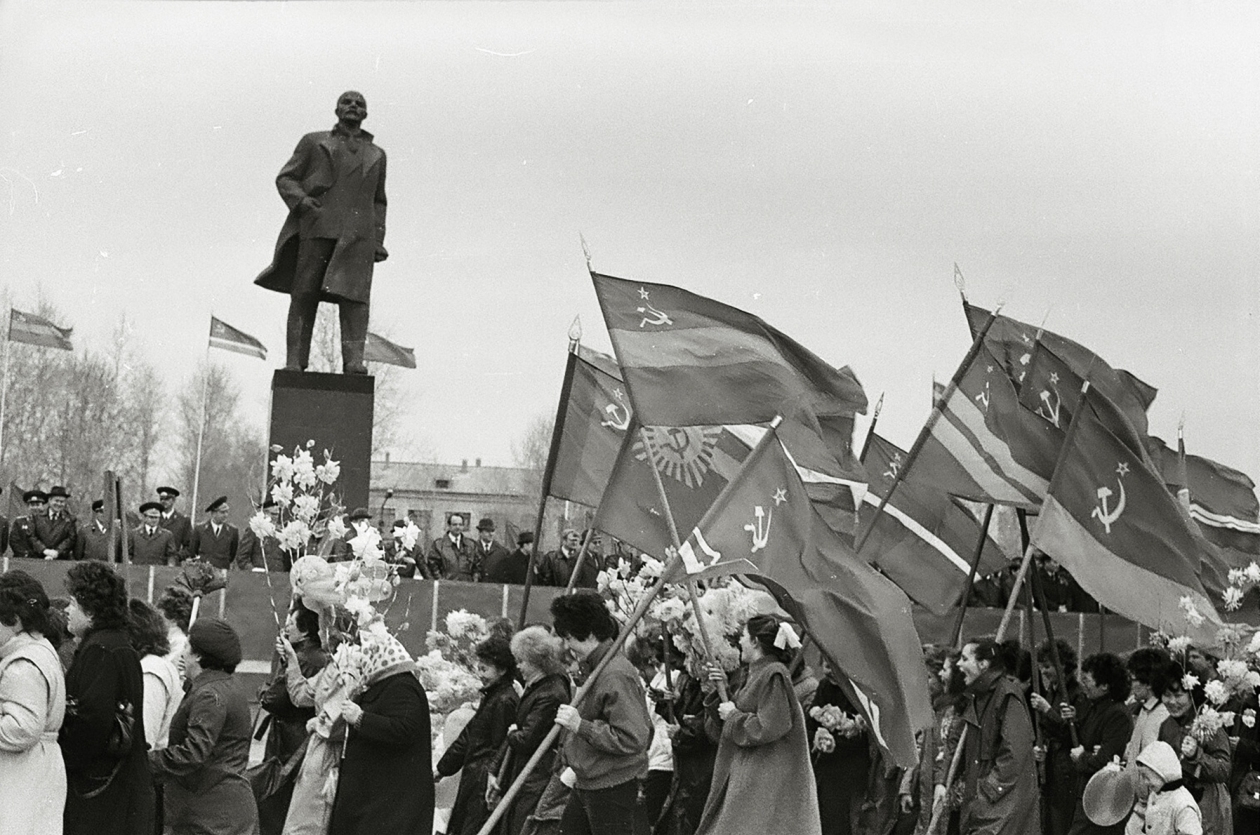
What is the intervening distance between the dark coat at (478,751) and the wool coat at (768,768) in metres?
1.47

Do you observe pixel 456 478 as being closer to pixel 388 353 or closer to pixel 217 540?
pixel 388 353

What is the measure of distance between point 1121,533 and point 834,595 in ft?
10.3

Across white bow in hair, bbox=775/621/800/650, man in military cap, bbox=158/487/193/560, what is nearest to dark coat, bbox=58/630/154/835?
white bow in hair, bbox=775/621/800/650

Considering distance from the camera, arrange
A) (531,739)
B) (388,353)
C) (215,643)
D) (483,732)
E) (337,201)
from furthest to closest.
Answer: (388,353), (337,201), (483,732), (531,739), (215,643)

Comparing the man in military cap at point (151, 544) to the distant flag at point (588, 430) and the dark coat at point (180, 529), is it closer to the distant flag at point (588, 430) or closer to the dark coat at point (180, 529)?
the dark coat at point (180, 529)

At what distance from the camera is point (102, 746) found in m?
9.55

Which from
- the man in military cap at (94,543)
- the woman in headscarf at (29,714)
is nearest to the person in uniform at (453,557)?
the man in military cap at (94,543)

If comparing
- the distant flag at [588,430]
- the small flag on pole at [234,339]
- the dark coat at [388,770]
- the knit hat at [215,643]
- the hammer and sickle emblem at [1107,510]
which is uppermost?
the small flag on pole at [234,339]

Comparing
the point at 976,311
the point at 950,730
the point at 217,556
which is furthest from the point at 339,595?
the point at 217,556

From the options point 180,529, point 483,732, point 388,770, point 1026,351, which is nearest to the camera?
point 388,770

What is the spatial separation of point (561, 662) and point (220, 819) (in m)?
1.98

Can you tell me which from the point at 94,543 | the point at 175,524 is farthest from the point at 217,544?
the point at 94,543

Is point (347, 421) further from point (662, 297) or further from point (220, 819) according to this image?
point (220, 819)

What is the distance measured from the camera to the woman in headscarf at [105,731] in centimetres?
952
